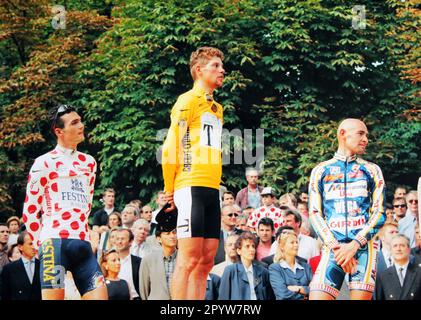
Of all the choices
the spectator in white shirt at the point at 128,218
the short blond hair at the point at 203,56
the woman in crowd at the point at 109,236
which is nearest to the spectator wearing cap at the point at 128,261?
the woman in crowd at the point at 109,236

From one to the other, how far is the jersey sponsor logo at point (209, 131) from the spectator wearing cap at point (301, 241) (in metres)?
4.16

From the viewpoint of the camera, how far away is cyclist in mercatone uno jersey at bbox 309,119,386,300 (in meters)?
7.68

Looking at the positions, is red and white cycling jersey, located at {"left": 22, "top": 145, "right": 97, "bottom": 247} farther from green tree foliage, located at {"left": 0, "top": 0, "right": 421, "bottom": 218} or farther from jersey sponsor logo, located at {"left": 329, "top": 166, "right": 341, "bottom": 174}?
green tree foliage, located at {"left": 0, "top": 0, "right": 421, "bottom": 218}

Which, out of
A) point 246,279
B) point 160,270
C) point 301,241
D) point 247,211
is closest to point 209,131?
point 246,279

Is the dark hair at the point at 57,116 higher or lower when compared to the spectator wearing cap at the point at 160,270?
higher

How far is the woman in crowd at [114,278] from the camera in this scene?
405 inches

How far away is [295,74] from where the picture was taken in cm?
2181

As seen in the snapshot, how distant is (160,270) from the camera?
33.7ft

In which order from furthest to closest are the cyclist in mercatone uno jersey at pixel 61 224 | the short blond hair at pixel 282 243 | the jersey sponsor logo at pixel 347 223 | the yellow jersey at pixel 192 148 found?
the short blond hair at pixel 282 243, the jersey sponsor logo at pixel 347 223, the cyclist in mercatone uno jersey at pixel 61 224, the yellow jersey at pixel 192 148

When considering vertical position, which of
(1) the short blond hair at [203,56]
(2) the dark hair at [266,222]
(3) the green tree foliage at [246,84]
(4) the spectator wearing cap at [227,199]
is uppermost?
(3) the green tree foliage at [246,84]

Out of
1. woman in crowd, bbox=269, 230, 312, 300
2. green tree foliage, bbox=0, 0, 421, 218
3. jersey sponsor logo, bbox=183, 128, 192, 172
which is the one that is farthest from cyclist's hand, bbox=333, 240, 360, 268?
green tree foliage, bbox=0, 0, 421, 218

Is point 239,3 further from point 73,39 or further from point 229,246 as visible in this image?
point 229,246

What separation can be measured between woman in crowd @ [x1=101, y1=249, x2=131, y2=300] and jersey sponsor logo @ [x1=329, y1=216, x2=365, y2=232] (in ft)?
11.5

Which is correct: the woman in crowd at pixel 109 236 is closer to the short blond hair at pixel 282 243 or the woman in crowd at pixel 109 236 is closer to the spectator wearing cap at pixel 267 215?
the spectator wearing cap at pixel 267 215
